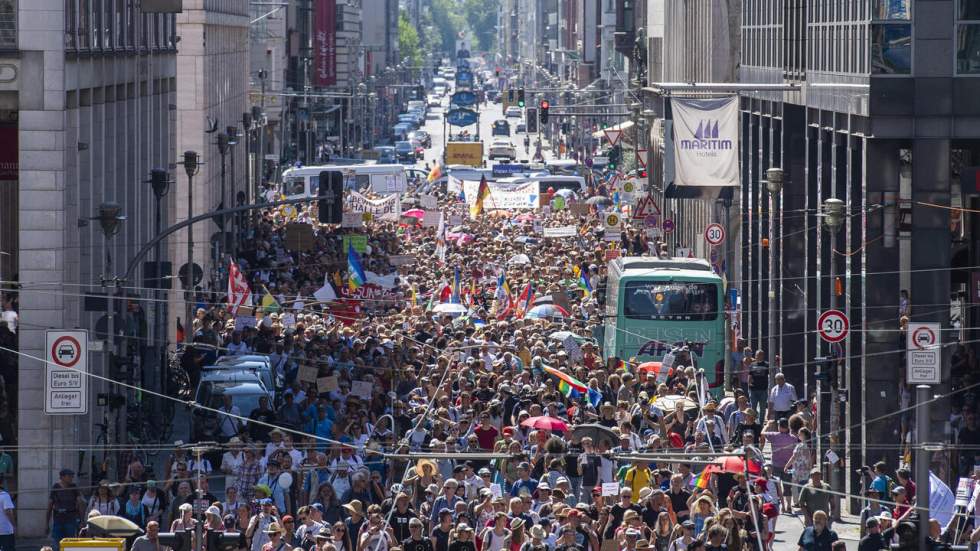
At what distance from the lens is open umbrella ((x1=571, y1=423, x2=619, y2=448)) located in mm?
24734

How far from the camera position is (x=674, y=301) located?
38094 millimetres

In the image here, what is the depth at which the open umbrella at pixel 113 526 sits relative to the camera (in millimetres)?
21297

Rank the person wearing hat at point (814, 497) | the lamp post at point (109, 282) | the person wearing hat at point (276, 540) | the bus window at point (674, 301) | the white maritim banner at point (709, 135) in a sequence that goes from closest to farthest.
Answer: the person wearing hat at point (276, 540), the person wearing hat at point (814, 497), the lamp post at point (109, 282), the bus window at point (674, 301), the white maritim banner at point (709, 135)

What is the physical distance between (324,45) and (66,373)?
388 feet

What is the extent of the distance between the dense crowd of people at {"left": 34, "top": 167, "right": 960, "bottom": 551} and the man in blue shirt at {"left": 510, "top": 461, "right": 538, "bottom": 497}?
0.04 metres

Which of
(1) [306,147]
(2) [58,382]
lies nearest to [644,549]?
(2) [58,382]

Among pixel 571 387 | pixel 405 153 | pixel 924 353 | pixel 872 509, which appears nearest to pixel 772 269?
pixel 571 387

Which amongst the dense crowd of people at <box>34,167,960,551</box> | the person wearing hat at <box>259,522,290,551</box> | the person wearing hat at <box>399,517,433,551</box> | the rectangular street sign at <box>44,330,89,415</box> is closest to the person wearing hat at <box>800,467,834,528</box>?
the dense crowd of people at <box>34,167,960,551</box>

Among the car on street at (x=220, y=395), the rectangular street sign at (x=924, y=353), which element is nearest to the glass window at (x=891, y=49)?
the rectangular street sign at (x=924, y=353)

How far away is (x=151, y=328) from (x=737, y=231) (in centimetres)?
1851

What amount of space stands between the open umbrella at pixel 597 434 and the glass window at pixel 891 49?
8174 mm

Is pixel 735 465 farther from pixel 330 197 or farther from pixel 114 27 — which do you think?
pixel 114 27

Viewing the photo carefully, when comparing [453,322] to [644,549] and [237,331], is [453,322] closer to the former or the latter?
[237,331]

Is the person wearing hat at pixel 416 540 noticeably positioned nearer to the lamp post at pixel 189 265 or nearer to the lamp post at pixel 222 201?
the lamp post at pixel 189 265
